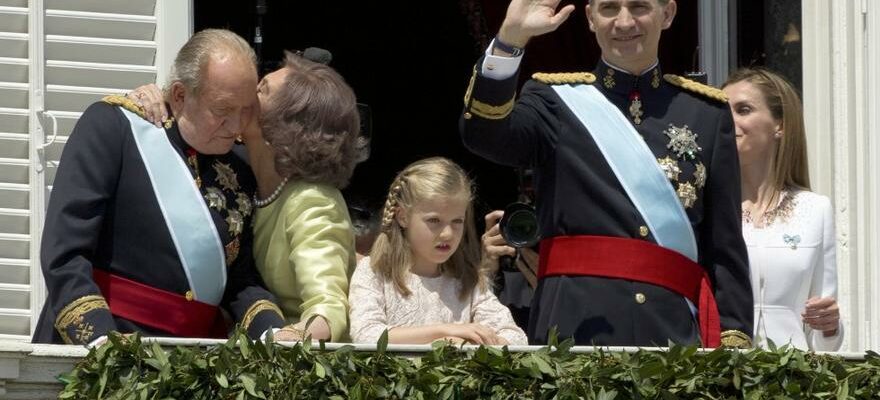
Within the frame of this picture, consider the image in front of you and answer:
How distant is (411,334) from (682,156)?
82 cm

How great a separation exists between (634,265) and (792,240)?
31.6 inches

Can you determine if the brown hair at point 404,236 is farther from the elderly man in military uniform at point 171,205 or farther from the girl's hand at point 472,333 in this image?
the elderly man in military uniform at point 171,205

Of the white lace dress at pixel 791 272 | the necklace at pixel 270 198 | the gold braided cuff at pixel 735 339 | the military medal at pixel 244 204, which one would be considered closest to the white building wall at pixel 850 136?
the white lace dress at pixel 791 272

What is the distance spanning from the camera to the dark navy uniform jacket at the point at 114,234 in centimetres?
526

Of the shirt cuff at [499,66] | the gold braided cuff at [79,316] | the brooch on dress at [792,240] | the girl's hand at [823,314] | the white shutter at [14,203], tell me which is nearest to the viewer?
the gold braided cuff at [79,316]

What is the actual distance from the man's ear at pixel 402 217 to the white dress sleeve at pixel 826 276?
1159 mm

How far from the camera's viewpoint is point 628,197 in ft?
18.3

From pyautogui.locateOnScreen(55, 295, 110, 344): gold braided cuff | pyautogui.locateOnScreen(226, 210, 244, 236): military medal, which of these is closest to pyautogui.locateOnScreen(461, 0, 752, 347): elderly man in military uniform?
pyautogui.locateOnScreen(226, 210, 244, 236): military medal

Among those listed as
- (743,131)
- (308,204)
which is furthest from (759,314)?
(308,204)

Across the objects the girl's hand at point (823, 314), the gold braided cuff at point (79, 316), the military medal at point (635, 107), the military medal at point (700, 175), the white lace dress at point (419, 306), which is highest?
the military medal at point (635, 107)

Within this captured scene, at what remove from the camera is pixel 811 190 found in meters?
6.55

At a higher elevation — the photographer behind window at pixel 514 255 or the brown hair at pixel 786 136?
the brown hair at pixel 786 136

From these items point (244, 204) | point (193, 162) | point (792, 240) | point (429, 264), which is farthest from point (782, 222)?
point (193, 162)

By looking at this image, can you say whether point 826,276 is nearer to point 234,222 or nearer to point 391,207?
point 391,207
